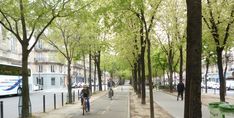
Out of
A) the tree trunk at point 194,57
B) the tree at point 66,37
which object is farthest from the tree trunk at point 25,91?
the tree trunk at point 194,57

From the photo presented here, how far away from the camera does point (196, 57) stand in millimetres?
13352

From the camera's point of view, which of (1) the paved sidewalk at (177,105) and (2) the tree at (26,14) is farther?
(1) the paved sidewalk at (177,105)

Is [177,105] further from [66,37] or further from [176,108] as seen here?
[66,37]

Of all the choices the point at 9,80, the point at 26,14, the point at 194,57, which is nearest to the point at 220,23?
the point at 26,14

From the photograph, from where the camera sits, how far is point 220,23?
29.8 metres

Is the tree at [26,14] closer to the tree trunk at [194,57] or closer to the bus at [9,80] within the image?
the tree trunk at [194,57]

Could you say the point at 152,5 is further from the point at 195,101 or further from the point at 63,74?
the point at 63,74

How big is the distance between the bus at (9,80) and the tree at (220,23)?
29.1m

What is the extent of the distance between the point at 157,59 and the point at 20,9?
60.8 meters

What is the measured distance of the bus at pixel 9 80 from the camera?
5388 cm

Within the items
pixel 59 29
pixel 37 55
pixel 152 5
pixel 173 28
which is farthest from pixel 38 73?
pixel 152 5

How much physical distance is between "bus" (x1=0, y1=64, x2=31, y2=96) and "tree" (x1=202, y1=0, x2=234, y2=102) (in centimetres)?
2905

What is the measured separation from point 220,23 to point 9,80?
31.7 m

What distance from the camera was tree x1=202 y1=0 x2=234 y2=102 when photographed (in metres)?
29.6
